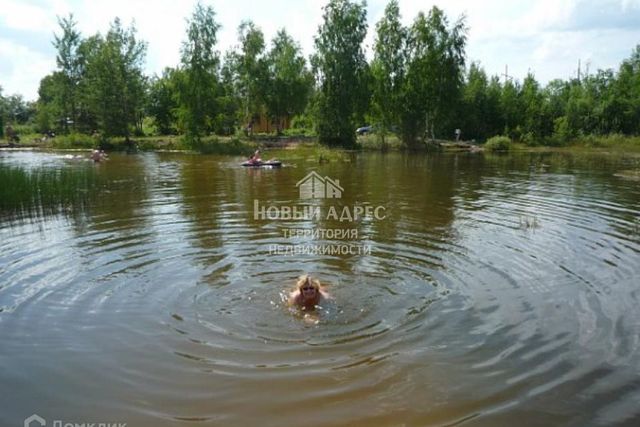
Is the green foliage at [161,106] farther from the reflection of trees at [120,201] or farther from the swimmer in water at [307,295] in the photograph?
the swimmer in water at [307,295]

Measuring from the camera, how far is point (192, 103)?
179 feet

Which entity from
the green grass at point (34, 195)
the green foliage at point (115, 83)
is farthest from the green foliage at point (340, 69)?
the green grass at point (34, 195)

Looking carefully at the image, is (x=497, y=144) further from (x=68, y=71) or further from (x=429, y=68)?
(x=68, y=71)

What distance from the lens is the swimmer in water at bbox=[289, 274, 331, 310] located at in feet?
28.1

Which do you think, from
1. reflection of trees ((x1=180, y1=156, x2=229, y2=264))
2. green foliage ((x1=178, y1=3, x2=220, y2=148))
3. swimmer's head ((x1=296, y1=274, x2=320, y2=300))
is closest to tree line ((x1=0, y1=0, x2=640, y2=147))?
green foliage ((x1=178, y1=3, x2=220, y2=148))

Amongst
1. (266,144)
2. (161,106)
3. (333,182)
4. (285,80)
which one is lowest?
(333,182)

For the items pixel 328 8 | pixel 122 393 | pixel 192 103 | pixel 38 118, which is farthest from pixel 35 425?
pixel 38 118

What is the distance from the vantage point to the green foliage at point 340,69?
187 ft

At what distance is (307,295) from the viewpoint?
8.65 meters

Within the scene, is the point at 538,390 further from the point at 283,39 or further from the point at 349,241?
the point at 283,39

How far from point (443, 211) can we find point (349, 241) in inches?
233

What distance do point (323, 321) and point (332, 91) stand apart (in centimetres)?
5174

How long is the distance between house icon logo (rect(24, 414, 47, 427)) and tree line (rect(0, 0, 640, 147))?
51051 mm
